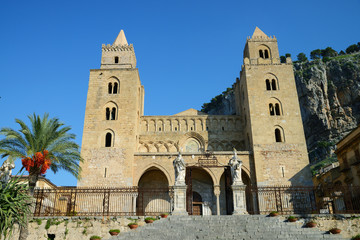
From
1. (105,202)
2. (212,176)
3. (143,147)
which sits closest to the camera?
(105,202)

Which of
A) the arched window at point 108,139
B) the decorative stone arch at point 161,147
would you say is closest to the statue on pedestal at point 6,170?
the arched window at point 108,139

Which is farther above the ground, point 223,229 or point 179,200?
point 179,200

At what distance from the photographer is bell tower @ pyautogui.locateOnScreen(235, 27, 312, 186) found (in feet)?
93.4

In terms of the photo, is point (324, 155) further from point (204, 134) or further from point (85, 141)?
point (85, 141)

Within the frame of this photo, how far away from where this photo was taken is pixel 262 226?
627 inches

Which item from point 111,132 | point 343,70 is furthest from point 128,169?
point 343,70

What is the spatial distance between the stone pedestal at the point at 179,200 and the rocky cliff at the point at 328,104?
44066mm

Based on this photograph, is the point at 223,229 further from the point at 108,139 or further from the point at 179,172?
the point at 108,139

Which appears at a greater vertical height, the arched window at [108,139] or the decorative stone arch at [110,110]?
the decorative stone arch at [110,110]

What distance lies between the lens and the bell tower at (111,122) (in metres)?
28.1

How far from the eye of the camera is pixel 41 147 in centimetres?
1862

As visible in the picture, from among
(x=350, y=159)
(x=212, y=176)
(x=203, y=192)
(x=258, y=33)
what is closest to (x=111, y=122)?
(x=212, y=176)

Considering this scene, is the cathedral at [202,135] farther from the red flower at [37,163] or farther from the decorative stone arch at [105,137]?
the red flower at [37,163]

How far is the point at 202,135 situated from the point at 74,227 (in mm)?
18625
